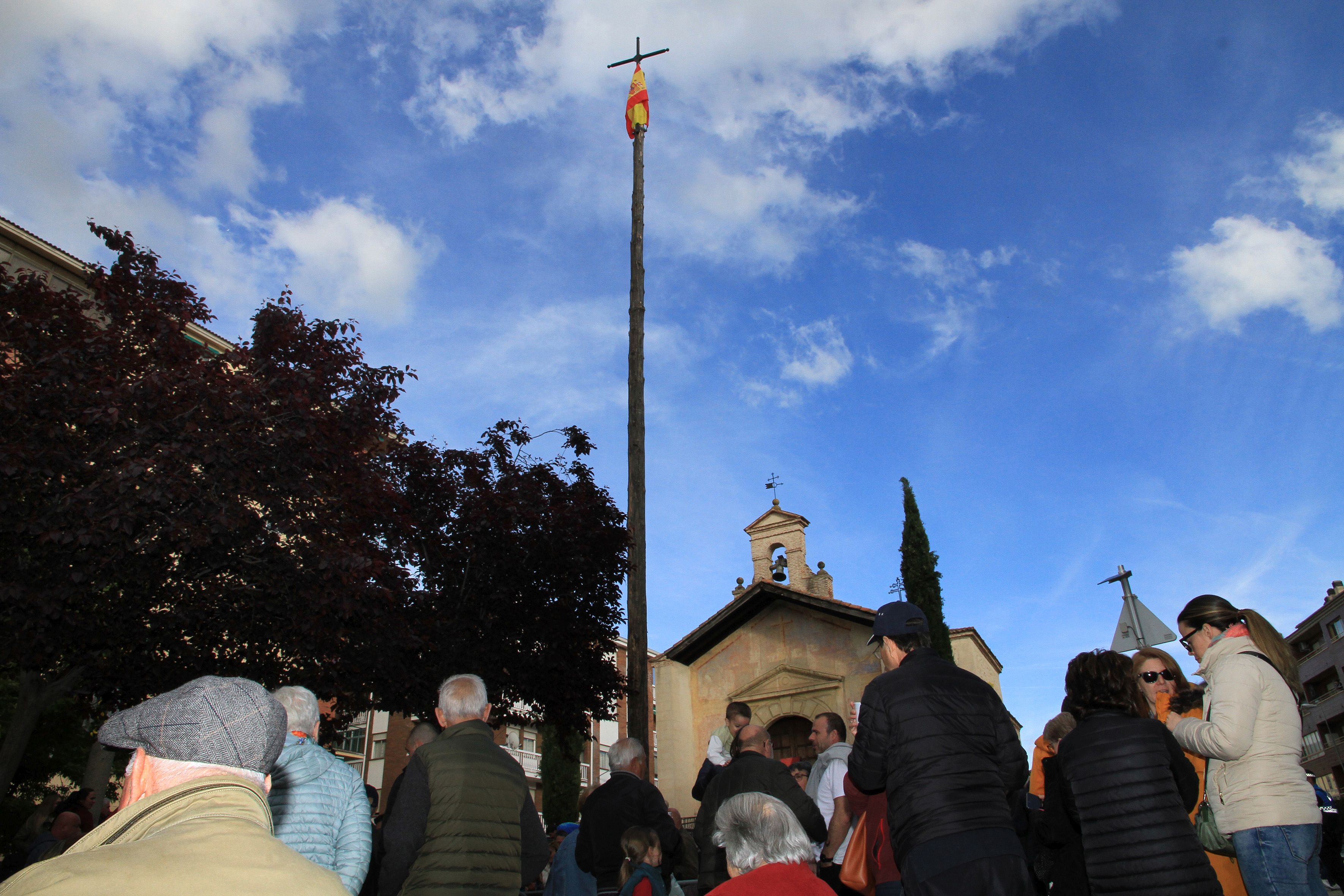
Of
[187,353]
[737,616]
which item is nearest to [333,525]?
[187,353]

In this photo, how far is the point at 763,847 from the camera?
115 inches

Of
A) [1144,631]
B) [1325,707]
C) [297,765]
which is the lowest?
[297,765]

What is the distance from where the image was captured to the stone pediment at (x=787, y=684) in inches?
788

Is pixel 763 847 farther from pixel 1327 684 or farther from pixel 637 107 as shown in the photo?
pixel 1327 684

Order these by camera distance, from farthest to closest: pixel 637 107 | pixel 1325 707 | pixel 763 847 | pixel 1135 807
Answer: pixel 1325 707 < pixel 637 107 < pixel 1135 807 < pixel 763 847

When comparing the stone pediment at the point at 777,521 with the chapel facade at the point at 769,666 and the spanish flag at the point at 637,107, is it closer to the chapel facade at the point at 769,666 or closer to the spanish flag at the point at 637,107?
the chapel facade at the point at 769,666

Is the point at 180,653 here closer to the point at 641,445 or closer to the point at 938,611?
the point at 641,445

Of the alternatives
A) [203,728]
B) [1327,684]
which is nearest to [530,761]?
[203,728]

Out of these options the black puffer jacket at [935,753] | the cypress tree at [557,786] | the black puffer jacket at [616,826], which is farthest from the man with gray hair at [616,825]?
the cypress tree at [557,786]

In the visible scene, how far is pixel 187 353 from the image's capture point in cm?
950

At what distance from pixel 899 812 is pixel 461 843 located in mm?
2026

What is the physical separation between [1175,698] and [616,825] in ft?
10.8

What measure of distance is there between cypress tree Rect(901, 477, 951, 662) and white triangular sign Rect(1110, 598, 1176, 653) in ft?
43.7

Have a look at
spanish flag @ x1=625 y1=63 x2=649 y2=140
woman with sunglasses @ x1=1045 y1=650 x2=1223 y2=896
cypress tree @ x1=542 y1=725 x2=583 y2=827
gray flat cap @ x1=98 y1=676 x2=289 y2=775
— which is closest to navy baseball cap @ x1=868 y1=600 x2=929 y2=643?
woman with sunglasses @ x1=1045 y1=650 x2=1223 y2=896
